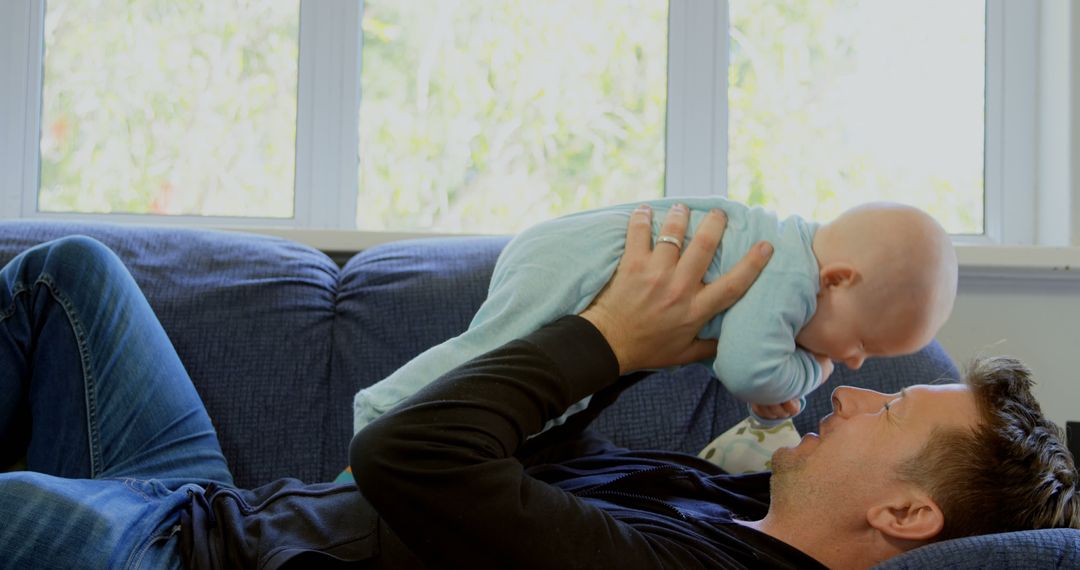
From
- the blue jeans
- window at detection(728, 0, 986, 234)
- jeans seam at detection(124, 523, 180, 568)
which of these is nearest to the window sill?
window at detection(728, 0, 986, 234)

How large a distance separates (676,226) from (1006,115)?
1.70 meters

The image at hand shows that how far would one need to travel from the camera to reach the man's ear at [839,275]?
1208 millimetres

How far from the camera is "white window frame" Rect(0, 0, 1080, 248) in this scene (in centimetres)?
247

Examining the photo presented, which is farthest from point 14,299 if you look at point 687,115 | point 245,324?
point 687,115

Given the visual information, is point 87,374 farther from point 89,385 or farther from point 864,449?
point 864,449

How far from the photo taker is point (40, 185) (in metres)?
2.50

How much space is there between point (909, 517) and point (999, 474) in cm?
12

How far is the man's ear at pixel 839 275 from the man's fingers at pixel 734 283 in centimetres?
8

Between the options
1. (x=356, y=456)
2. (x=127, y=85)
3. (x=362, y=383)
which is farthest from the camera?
(x=127, y=85)

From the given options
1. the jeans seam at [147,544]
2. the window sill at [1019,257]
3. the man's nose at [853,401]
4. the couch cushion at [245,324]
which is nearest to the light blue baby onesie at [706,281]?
the man's nose at [853,401]

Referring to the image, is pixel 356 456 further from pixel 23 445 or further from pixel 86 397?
pixel 23 445

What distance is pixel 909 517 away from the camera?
1.26 m

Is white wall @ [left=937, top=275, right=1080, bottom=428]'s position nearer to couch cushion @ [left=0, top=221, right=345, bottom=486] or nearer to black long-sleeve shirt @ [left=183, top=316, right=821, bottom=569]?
black long-sleeve shirt @ [left=183, top=316, right=821, bottom=569]

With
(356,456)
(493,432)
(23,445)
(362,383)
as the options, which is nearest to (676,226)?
(493,432)
